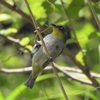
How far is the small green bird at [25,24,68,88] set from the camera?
47.7 inches

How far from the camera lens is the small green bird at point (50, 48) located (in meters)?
1.21

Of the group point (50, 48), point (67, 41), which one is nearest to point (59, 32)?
point (50, 48)

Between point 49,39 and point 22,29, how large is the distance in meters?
1.59

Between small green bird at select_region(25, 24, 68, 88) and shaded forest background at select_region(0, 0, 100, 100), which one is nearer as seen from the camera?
small green bird at select_region(25, 24, 68, 88)

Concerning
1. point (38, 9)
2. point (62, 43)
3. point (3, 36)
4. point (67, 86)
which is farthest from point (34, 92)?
point (67, 86)

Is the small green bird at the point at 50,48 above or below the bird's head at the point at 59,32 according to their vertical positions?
below

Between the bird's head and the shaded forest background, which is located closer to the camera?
the bird's head

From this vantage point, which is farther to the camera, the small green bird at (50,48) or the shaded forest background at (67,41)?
the shaded forest background at (67,41)

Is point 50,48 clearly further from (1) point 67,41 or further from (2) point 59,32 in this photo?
(1) point 67,41

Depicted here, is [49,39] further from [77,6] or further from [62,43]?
[77,6]

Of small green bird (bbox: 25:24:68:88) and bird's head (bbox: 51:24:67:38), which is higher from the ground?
bird's head (bbox: 51:24:67:38)

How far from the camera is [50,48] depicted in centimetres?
122

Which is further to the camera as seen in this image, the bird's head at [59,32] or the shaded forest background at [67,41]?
the shaded forest background at [67,41]

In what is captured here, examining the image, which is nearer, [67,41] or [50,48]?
[50,48]
